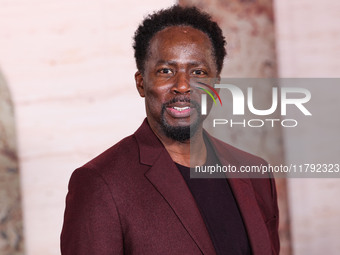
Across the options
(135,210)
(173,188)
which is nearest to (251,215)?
(173,188)

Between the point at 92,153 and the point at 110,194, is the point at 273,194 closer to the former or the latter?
the point at 110,194

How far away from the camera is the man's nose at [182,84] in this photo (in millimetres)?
1448

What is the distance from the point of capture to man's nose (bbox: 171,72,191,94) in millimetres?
1448

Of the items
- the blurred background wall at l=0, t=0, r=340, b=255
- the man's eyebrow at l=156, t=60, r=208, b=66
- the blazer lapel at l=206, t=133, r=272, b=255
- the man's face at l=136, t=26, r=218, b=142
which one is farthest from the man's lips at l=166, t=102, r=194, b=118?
the blurred background wall at l=0, t=0, r=340, b=255

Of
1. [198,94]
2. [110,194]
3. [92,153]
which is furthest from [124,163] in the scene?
[92,153]

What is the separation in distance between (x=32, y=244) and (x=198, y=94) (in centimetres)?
131

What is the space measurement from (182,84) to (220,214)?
39cm

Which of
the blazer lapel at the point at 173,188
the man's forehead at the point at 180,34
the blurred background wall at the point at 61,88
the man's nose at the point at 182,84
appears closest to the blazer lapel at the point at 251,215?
the blazer lapel at the point at 173,188

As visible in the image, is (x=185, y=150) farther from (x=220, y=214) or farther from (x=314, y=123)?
(x=314, y=123)

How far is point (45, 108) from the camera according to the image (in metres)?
2.35

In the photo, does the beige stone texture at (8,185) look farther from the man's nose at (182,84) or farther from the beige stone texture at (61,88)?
the man's nose at (182,84)

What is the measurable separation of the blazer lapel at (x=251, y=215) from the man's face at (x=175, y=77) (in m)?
0.22

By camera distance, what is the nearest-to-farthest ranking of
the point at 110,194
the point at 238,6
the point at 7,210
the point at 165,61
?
the point at 110,194 < the point at 165,61 < the point at 7,210 < the point at 238,6

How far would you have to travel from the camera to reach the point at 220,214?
4.79 feet
